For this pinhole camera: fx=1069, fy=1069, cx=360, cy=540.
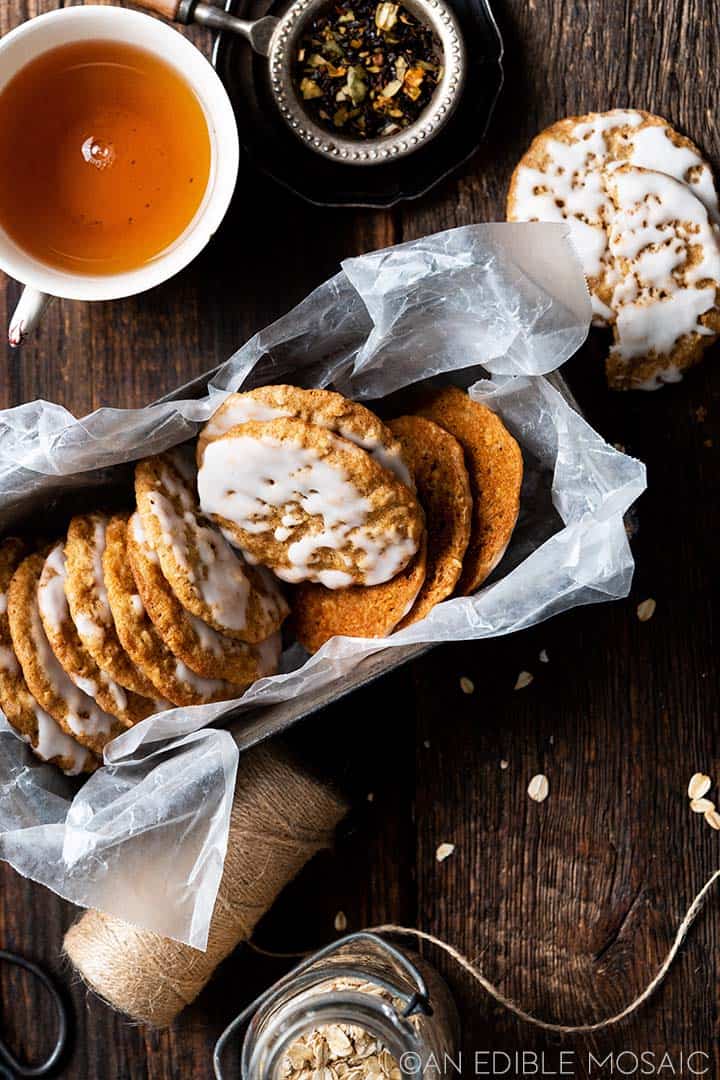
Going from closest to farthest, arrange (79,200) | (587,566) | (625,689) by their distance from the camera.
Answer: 1. (587,566)
2. (79,200)
3. (625,689)

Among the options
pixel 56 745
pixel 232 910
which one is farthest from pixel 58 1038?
pixel 56 745

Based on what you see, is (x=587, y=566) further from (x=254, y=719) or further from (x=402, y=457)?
(x=254, y=719)

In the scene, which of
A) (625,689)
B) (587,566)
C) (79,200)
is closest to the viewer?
(587,566)

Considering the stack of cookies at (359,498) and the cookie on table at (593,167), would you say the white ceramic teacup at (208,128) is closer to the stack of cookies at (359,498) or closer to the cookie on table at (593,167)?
the stack of cookies at (359,498)

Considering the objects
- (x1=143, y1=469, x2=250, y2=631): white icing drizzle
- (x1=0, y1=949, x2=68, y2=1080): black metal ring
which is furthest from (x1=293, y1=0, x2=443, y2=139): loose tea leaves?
(x1=0, y1=949, x2=68, y2=1080): black metal ring

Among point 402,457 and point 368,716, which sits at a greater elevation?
point 402,457

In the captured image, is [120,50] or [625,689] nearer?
[120,50]

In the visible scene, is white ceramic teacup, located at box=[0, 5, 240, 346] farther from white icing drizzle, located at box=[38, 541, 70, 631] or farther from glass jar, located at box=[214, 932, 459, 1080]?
glass jar, located at box=[214, 932, 459, 1080]

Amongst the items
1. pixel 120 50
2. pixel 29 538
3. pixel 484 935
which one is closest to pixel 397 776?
pixel 484 935
